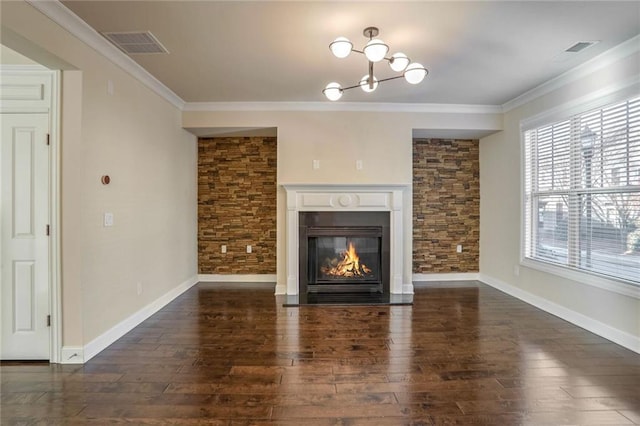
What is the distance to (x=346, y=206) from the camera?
4.73 meters

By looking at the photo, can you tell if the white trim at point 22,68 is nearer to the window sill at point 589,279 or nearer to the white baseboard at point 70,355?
Answer: the white baseboard at point 70,355

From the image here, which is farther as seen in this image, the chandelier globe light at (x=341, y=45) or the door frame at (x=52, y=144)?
the door frame at (x=52, y=144)

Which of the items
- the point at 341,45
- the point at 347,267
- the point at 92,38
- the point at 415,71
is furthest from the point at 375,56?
the point at 347,267

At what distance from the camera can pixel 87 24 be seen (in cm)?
264

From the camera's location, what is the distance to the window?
9.95 feet

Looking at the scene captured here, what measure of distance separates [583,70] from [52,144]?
4.83 meters

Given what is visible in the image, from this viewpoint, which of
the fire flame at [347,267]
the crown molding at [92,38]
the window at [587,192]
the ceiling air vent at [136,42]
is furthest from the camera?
the fire flame at [347,267]

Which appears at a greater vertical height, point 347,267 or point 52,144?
point 52,144

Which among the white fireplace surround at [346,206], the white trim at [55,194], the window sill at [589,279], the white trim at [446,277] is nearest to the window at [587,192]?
the window sill at [589,279]

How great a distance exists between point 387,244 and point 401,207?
0.55 m

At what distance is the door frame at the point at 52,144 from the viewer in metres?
2.66

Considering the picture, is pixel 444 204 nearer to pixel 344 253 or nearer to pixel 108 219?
pixel 344 253

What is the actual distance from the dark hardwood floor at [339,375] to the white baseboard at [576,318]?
96 millimetres

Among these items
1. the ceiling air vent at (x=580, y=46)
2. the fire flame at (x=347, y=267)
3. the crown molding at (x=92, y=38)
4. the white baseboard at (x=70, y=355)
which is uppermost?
the ceiling air vent at (x=580, y=46)
